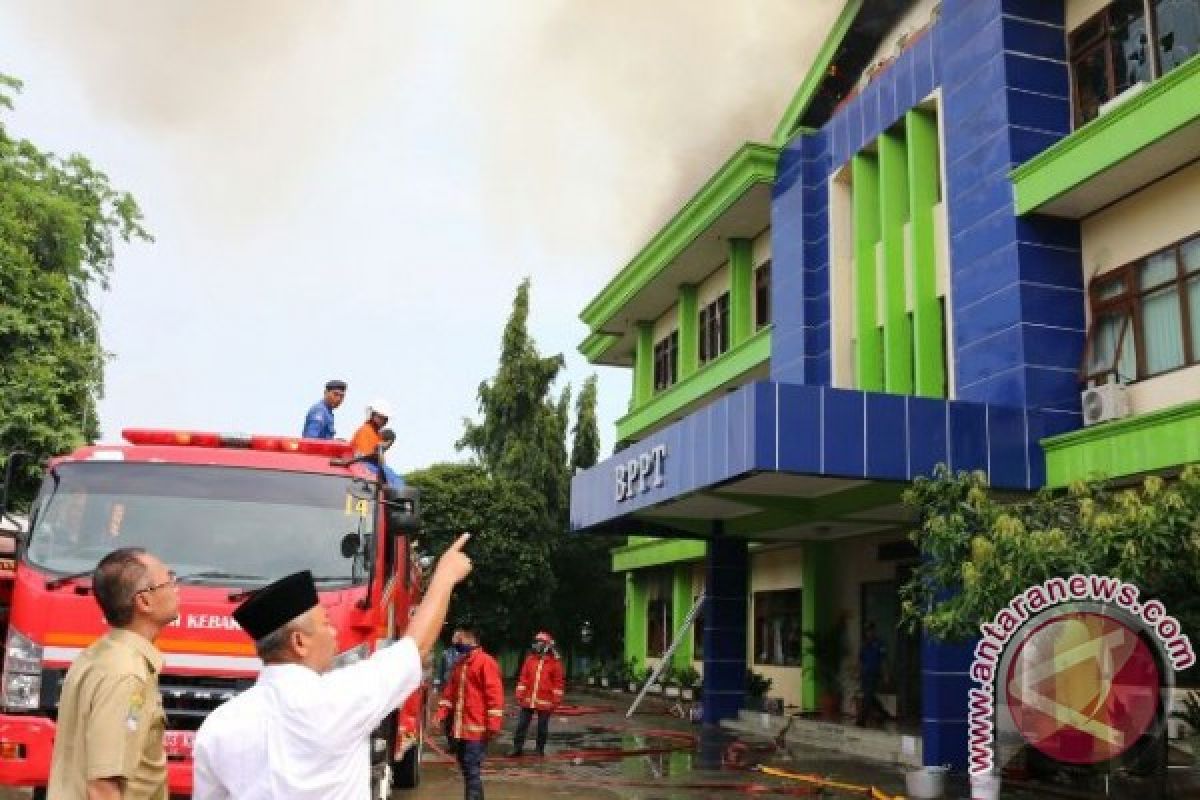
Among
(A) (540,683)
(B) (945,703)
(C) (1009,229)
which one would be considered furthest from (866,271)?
(A) (540,683)

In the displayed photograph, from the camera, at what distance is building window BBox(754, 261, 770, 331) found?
23.5m

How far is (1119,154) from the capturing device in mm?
12328

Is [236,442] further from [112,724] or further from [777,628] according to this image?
[777,628]

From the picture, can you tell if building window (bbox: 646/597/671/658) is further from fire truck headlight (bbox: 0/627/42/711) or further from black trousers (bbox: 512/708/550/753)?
fire truck headlight (bbox: 0/627/42/711)

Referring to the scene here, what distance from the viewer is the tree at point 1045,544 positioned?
906 cm

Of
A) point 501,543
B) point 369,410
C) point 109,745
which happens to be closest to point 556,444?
point 501,543

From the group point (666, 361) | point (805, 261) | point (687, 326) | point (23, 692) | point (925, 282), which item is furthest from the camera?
point (666, 361)

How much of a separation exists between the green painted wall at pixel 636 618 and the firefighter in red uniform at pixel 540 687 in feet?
58.9

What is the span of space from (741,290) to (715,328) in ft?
7.76

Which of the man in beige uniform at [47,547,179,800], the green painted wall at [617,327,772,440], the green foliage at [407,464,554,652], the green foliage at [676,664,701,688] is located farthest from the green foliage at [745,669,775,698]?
the man in beige uniform at [47,547,179,800]

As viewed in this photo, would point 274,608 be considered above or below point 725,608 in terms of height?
below

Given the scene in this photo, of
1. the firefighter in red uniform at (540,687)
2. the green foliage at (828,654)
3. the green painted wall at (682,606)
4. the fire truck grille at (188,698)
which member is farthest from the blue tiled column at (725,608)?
the fire truck grille at (188,698)

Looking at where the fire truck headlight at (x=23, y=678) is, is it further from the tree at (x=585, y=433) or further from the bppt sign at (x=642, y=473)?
the tree at (x=585, y=433)

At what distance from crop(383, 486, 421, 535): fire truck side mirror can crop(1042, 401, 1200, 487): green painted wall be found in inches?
267
